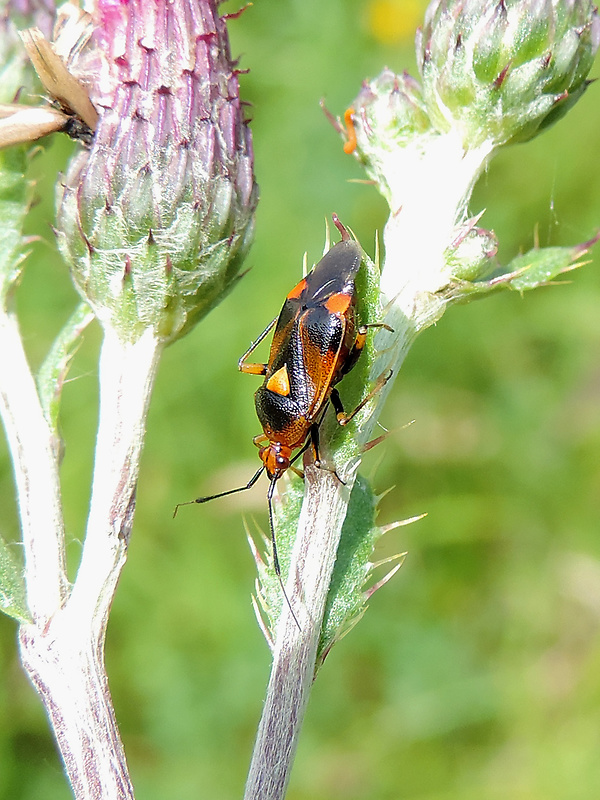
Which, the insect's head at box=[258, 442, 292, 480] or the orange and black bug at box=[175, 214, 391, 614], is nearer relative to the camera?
the orange and black bug at box=[175, 214, 391, 614]

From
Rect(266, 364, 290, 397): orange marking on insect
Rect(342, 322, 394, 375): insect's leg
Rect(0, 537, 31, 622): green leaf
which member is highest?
Rect(342, 322, 394, 375): insect's leg

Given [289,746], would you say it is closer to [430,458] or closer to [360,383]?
[360,383]

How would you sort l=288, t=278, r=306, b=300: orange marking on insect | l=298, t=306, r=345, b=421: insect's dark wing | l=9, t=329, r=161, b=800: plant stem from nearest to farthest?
l=9, t=329, r=161, b=800: plant stem
l=298, t=306, r=345, b=421: insect's dark wing
l=288, t=278, r=306, b=300: orange marking on insect

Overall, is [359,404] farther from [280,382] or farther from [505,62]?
[505,62]

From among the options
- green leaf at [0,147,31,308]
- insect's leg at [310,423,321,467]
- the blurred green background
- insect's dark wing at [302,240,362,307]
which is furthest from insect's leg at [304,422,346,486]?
the blurred green background

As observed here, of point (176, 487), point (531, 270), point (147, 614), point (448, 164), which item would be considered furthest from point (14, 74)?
point (147, 614)

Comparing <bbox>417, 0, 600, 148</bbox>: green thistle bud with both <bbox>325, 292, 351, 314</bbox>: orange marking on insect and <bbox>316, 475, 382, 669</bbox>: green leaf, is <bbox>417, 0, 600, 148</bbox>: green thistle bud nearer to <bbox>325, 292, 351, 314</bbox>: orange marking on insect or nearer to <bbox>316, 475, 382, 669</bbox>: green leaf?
<bbox>325, 292, 351, 314</bbox>: orange marking on insect

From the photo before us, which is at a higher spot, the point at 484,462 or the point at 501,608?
the point at 484,462
